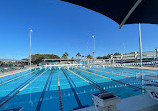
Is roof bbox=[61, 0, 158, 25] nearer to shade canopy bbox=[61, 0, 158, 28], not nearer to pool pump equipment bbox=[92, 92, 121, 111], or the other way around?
shade canopy bbox=[61, 0, 158, 28]

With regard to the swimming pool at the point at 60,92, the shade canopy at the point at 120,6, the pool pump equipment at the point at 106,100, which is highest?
the shade canopy at the point at 120,6

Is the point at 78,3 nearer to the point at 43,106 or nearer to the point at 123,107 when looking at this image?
the point at 123,107

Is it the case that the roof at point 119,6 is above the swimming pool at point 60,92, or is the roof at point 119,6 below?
above

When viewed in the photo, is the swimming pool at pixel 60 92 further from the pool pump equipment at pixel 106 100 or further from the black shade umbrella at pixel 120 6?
the black shade umbrella at pixel 120 6

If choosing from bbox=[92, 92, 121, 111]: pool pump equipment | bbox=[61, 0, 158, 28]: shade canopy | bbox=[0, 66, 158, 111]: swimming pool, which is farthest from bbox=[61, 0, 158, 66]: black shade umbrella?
bbox=[0, 66, 158, 111]: swimming pool

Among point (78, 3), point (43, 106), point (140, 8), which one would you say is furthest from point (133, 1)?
point (43, 106)

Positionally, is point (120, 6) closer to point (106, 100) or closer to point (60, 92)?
point (106, 100)

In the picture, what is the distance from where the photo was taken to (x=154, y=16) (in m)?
2.86

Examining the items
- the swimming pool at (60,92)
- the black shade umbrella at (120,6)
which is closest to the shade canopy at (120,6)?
the black shade umbrella at (120,6)

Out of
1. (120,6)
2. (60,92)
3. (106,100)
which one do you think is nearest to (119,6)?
(120,6)

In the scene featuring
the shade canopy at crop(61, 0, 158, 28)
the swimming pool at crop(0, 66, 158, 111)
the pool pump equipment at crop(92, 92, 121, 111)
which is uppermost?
the shade canopy at crop(61, 0, 158, 28)

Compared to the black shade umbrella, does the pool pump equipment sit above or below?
below

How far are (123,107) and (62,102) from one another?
2.22 meters

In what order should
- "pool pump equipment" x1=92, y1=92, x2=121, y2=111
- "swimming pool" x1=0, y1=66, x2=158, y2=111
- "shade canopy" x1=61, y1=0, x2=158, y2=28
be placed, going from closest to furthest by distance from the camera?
"pool pump equipment" x1=92, y1=92, x2=121, y2=111, "shade canopy" x1=61, y1=0, x2=158, y2=28, "swimming pool" x1=0, y1=66, x2=158, y2=111
